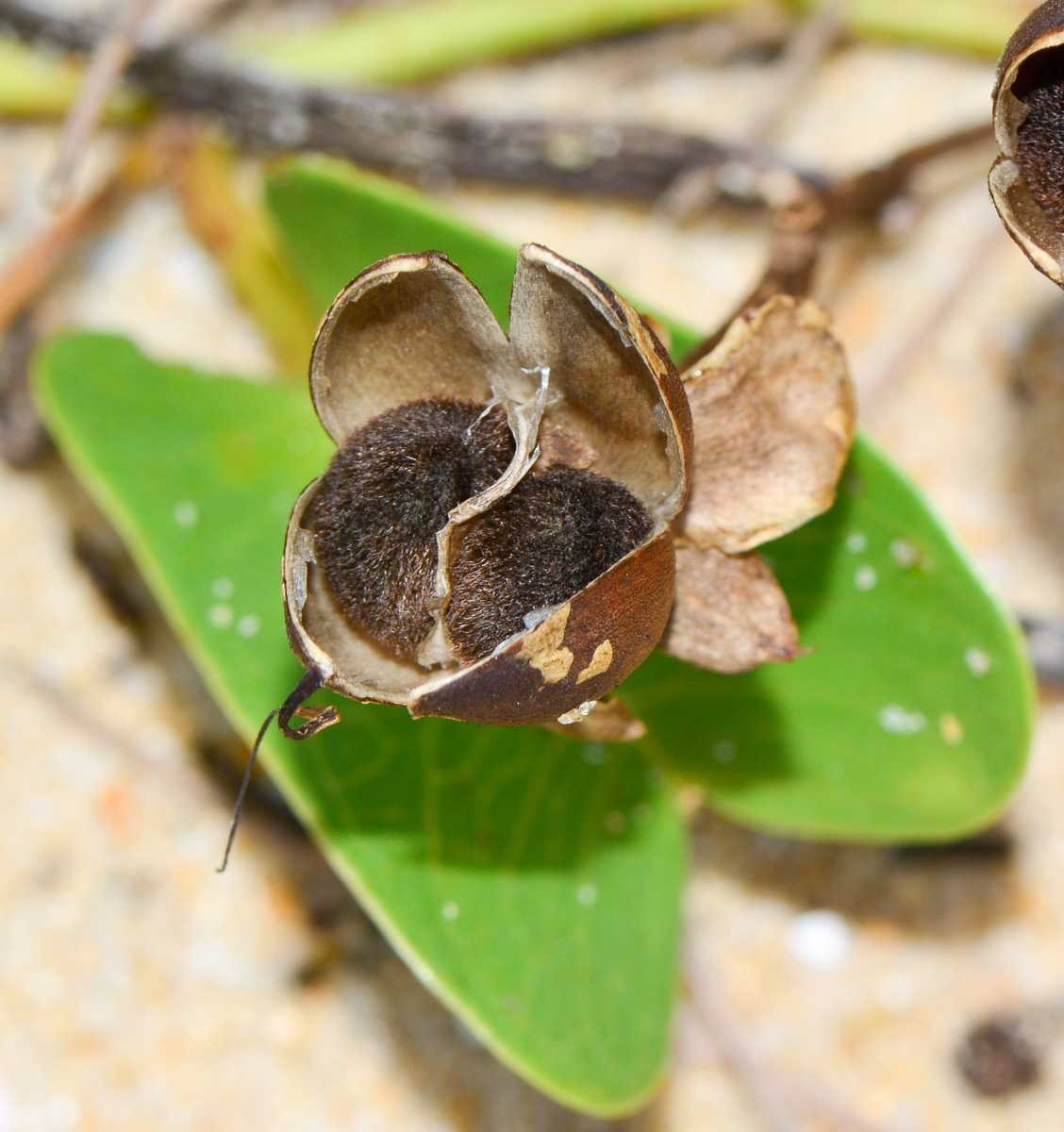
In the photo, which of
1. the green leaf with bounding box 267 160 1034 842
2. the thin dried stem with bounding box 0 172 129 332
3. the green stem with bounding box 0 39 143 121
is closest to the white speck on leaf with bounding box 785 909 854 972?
the green leaf with bounding box 267 160 1034 842

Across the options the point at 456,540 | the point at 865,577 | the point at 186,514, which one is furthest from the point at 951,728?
the point at 186,514

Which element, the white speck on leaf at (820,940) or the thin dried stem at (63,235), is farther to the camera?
the thin dried stem at (63,235)

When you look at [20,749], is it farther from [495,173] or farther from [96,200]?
[495,173]

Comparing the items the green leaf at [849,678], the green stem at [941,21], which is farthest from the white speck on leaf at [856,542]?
the green stem at [941,21]

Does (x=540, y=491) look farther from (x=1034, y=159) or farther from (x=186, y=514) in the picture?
(x=186, y=514)

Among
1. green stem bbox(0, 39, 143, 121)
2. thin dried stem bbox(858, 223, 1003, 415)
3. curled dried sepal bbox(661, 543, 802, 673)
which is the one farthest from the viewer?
green stem bbox(0, 39, 143, 121)

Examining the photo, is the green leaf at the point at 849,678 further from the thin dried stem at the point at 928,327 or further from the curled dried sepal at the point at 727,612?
the thin dried stem at the point at 928,327

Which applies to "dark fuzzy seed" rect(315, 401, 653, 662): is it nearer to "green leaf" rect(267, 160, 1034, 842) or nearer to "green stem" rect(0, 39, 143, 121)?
"green leaf" rect(267, 160, 1034, 842)
